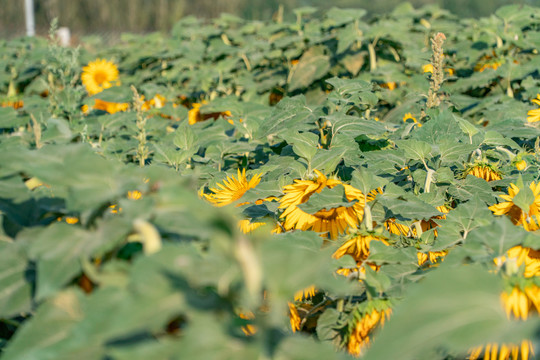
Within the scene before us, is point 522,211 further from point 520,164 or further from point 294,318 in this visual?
point 294,318

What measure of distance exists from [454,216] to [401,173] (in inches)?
18.0

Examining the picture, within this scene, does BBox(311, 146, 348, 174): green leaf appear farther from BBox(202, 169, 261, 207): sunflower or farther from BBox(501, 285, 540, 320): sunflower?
BBox(501, 285, 540, 320): sunflower

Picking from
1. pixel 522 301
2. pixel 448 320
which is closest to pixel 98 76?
pixel 522 301

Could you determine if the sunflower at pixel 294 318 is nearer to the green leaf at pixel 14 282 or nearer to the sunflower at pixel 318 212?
the sunflower at pixel 318 212

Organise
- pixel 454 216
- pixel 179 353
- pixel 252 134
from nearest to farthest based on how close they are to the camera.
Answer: pixel 179 353 < pixel 454 216 < pixel 252 134

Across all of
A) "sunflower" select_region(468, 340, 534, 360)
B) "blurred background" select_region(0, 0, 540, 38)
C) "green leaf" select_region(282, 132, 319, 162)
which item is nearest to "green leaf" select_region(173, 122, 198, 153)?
"green leaf" select_region(282, 132, 319, 162)

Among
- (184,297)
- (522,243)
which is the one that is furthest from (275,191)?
(184,297)

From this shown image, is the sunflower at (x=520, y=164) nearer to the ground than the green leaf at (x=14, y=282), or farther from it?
nearer to the ground

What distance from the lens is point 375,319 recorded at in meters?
1.18

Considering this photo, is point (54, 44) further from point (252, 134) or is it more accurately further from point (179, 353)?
point (179, 353)

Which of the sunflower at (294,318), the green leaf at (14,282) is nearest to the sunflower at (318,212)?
the sunflower at (294,318)

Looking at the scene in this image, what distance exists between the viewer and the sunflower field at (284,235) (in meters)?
0.63

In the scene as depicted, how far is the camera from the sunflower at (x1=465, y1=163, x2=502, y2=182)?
5.90ft

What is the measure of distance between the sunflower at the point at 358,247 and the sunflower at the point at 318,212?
0.43ft
